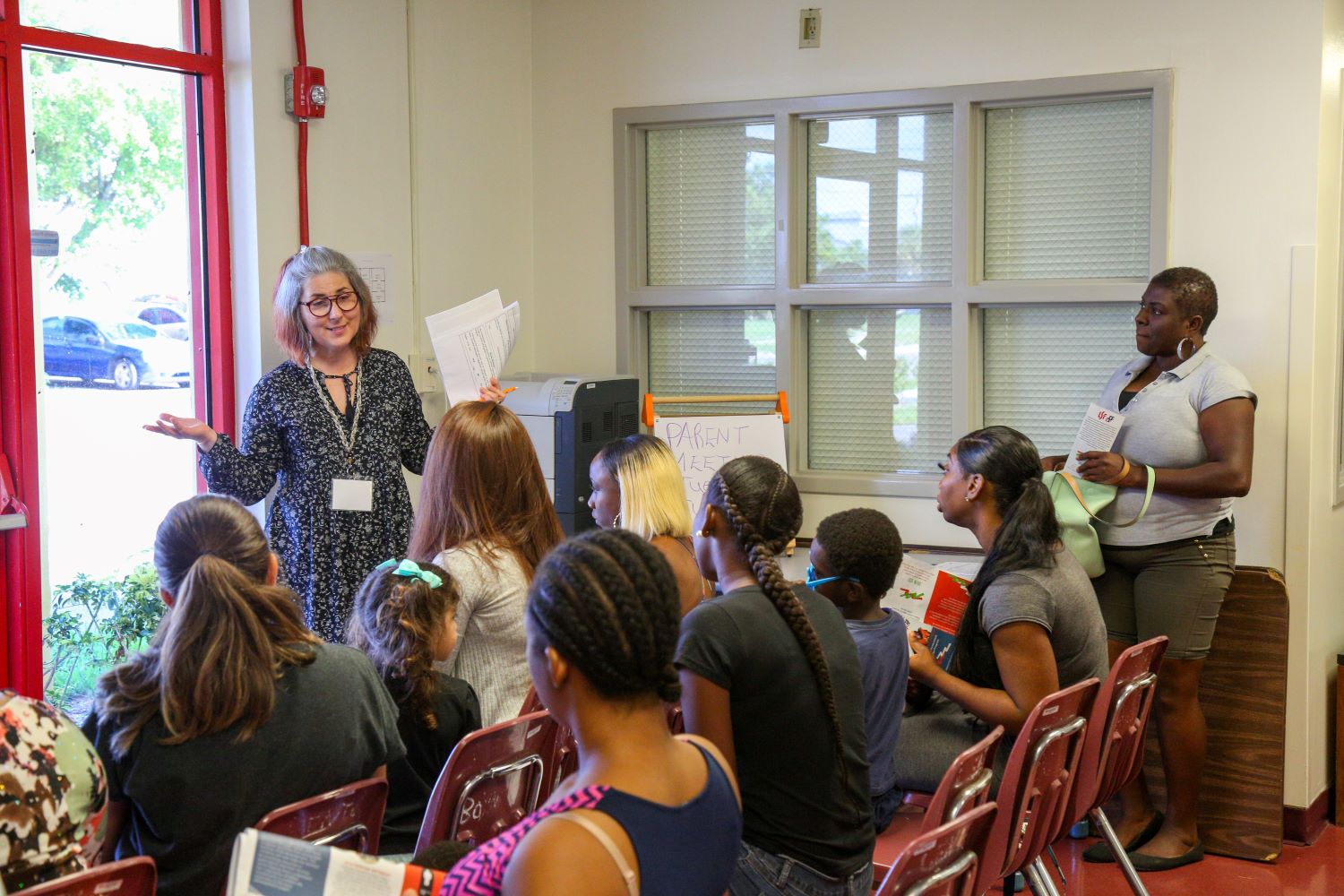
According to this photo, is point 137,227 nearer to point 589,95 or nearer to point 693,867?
point 589,95

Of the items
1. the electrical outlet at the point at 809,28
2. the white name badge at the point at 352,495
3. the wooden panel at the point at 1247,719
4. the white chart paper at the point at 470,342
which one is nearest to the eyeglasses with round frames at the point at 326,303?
the white chart paper at the point at 470,342

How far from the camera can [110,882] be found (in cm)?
150

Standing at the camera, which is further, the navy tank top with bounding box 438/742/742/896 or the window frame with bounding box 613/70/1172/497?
the window frame with bounding box 613/70/1172/497

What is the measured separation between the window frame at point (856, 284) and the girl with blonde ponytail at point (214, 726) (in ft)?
9.36

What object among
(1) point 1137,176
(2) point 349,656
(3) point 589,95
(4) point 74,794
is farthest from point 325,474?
(1) point 1137,176

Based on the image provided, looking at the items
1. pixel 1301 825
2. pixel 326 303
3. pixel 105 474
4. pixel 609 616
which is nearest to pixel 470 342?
pixel 326 303

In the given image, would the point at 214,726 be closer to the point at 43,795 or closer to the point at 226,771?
the point at 226,771

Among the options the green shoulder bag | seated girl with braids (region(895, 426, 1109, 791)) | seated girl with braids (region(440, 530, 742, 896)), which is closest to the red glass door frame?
seated girl with braids (region(895, 426, 1109, 791))

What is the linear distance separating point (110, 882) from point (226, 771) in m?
0.29

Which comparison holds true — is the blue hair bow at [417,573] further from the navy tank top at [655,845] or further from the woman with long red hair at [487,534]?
the navy tank top at [655,845]

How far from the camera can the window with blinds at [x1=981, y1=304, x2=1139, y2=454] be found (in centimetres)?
420

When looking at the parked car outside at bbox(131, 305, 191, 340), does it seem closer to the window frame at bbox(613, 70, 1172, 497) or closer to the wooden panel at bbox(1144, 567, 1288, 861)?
the window frame at bbox(613, 70, 1172, 497)

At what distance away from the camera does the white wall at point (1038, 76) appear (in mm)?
3775

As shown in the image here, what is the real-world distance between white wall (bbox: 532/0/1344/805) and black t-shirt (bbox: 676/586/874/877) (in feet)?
7.75
